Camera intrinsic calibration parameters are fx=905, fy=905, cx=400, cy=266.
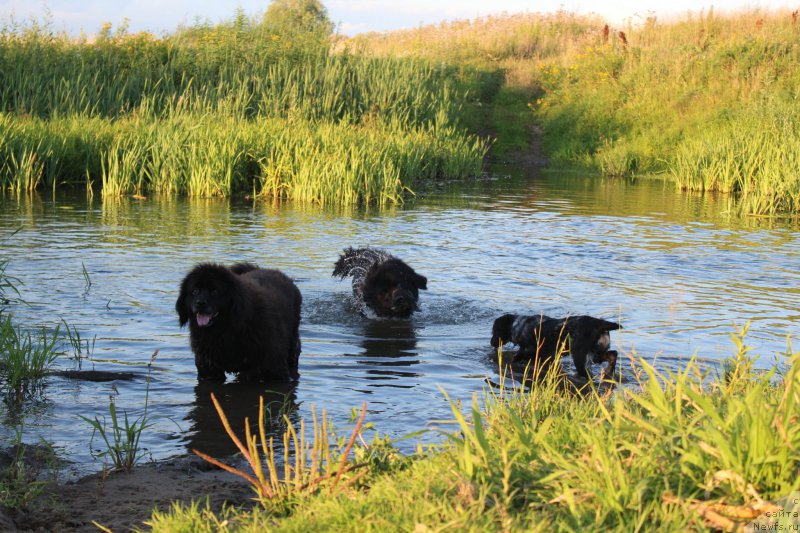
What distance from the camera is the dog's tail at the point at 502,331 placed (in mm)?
8453

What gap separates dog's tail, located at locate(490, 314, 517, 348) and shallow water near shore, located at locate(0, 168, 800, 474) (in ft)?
0.83

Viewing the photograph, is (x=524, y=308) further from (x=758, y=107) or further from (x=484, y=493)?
(x=758, y=107)

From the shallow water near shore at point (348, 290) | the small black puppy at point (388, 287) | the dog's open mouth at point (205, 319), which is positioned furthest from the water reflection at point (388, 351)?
the dog's open mouth at point (205, 319)

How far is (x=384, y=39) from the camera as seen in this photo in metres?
55.1

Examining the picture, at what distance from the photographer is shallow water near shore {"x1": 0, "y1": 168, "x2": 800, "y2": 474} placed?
21.9ft

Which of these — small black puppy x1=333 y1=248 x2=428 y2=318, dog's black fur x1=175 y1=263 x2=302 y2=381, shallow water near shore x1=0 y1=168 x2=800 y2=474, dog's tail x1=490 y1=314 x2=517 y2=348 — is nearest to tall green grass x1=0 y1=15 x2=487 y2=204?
shallow water near shore x1=0 y1=168 x2=800 y2=474

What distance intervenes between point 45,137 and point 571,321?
14935 mm

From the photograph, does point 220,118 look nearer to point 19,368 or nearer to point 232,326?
point 232,326

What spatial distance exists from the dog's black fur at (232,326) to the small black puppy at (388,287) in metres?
2.72

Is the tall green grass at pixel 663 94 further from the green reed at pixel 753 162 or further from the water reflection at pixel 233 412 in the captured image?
the water reflection at pixel 233 412

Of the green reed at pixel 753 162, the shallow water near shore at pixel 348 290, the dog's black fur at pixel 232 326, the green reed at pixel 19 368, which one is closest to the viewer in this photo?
the green reed at pixel 19 368

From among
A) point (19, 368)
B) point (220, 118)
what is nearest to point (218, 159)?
point (220, 118)

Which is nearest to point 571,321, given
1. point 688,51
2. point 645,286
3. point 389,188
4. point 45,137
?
point 645,286

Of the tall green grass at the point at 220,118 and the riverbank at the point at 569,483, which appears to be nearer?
the riverbank at the point at 569,483
